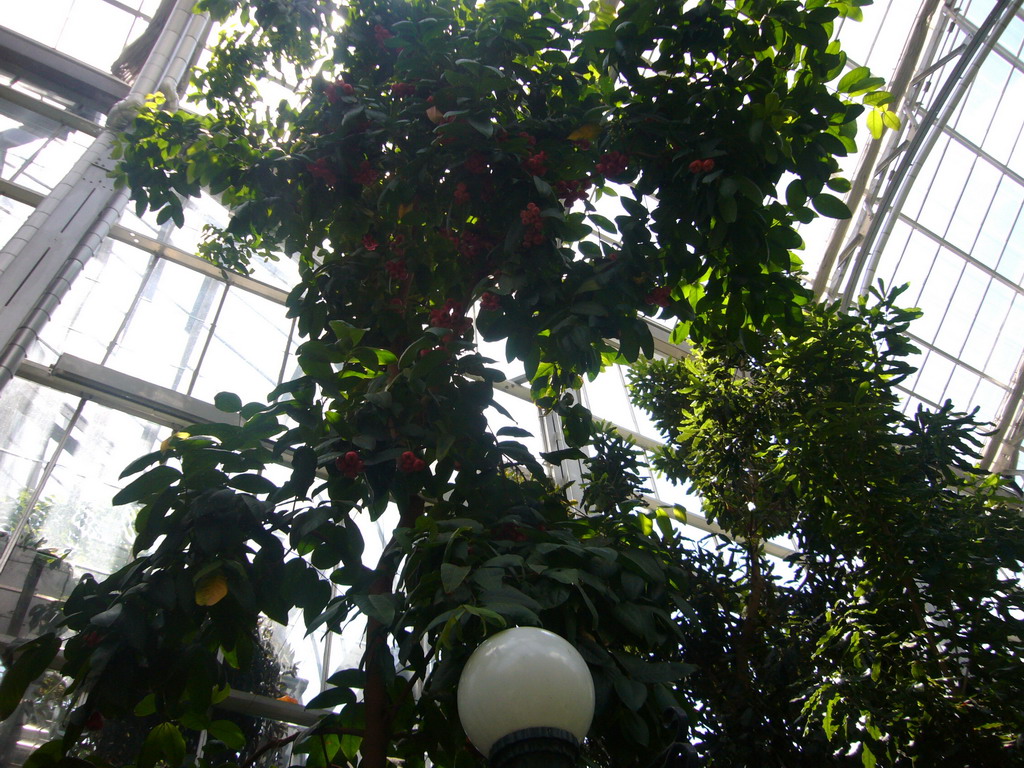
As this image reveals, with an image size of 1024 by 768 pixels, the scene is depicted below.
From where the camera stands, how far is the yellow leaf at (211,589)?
188 centimetres

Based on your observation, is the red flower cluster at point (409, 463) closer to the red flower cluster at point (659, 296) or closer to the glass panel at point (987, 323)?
the red flower cluster at point (659, 296)

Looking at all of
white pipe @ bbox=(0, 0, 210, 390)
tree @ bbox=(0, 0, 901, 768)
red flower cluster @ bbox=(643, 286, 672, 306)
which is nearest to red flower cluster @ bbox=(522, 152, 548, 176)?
tree @ bbox=(0, 0, 901, 768)

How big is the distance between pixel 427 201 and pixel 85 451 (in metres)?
4.26

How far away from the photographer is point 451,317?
2.59m

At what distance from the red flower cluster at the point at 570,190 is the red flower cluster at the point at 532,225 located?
0.27 m

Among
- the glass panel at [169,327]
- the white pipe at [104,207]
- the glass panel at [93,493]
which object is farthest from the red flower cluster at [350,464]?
the glass panel at [169,327]

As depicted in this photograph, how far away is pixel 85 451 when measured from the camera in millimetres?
5766

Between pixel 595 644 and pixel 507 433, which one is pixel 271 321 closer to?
pixel 507 433

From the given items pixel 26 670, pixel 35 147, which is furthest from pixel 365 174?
pixel 35 147

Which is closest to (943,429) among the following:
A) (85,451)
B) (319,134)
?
(319,134)

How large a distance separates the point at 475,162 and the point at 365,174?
46 cm

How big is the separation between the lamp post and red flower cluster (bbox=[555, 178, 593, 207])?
5.12 feet

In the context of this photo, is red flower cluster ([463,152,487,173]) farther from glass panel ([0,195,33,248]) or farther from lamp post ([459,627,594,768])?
glass panel ([0,195,33,248])

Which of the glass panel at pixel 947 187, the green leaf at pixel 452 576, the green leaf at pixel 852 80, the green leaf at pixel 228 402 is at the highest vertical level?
the glass panel at pixel 947 187
